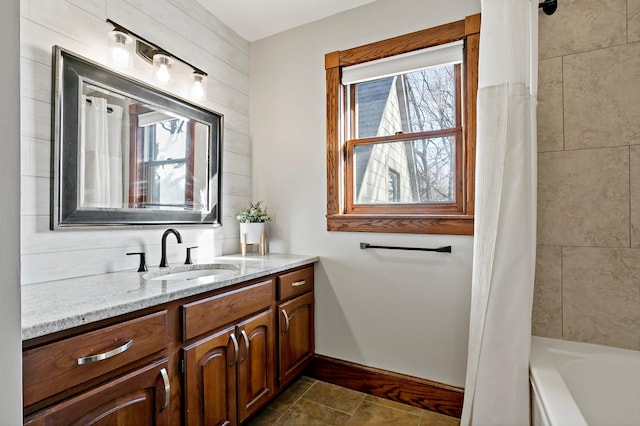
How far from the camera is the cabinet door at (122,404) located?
37.1 inches

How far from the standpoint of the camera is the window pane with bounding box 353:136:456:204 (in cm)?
198

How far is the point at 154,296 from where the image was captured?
117 cm

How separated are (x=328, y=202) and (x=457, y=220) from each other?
821mm

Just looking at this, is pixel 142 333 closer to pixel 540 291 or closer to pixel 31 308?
pixel 31 308

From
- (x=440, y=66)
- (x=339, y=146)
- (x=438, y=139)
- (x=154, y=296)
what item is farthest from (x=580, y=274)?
(x=154, y=296)

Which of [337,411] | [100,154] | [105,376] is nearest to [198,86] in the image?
[100,154]

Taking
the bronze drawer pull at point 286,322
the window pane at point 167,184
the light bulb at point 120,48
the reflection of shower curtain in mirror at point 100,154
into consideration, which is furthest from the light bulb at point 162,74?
the bronze drawer pull at point 286,322

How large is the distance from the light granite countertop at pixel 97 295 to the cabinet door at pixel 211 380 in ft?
0.81

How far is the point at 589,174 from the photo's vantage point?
1506 millimetres

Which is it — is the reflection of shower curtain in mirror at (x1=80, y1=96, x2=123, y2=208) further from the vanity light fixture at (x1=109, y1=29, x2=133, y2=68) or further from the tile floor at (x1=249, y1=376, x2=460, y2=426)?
the tile floor at (x1=249, y1=376, x2=460, y2=426)

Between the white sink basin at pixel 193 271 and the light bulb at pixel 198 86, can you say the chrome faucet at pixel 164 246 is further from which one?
the light bulb at pixel 198 86

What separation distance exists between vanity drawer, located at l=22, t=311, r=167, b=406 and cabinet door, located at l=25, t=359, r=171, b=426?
0.05 m

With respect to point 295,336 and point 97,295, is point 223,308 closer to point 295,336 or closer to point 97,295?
point 97,295

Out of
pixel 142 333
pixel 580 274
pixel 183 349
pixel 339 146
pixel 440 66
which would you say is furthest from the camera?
pixel 339 146
